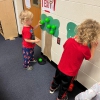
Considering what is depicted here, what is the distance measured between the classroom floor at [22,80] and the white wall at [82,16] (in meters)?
0.30

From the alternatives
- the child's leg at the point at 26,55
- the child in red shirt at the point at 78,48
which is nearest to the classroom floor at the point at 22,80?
the child's leg at the point at 26,55

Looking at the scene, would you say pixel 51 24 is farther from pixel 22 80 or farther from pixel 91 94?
pixel 91 94

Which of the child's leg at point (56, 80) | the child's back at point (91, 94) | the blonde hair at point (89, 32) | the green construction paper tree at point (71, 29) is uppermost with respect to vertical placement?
the blonde hair at point (89, 32)

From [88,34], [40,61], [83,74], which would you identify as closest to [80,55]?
[88,34]

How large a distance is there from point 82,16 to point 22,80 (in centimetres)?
120

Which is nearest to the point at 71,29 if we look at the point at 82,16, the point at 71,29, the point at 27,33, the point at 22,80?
the point at 71,29

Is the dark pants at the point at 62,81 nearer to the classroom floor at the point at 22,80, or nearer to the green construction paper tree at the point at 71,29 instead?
the classroom floor at the point at 22,80

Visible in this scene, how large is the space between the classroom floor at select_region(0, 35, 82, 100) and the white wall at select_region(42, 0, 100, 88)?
301 mm

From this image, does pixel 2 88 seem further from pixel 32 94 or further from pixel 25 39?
pixel 25 39

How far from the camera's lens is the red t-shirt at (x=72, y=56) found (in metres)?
1.01

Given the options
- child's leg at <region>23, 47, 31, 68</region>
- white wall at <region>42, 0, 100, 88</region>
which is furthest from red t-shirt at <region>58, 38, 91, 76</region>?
child's leg at <region>23, 47, 31, 68</region>

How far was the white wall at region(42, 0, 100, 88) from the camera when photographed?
1.08m

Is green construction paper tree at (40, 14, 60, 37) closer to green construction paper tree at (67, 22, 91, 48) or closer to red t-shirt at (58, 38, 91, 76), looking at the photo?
green construction paper tree at (67, 22, 91, 48)

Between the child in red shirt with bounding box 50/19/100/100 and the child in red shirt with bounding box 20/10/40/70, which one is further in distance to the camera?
the child in red shirt with bounding box 20/10/40/70
